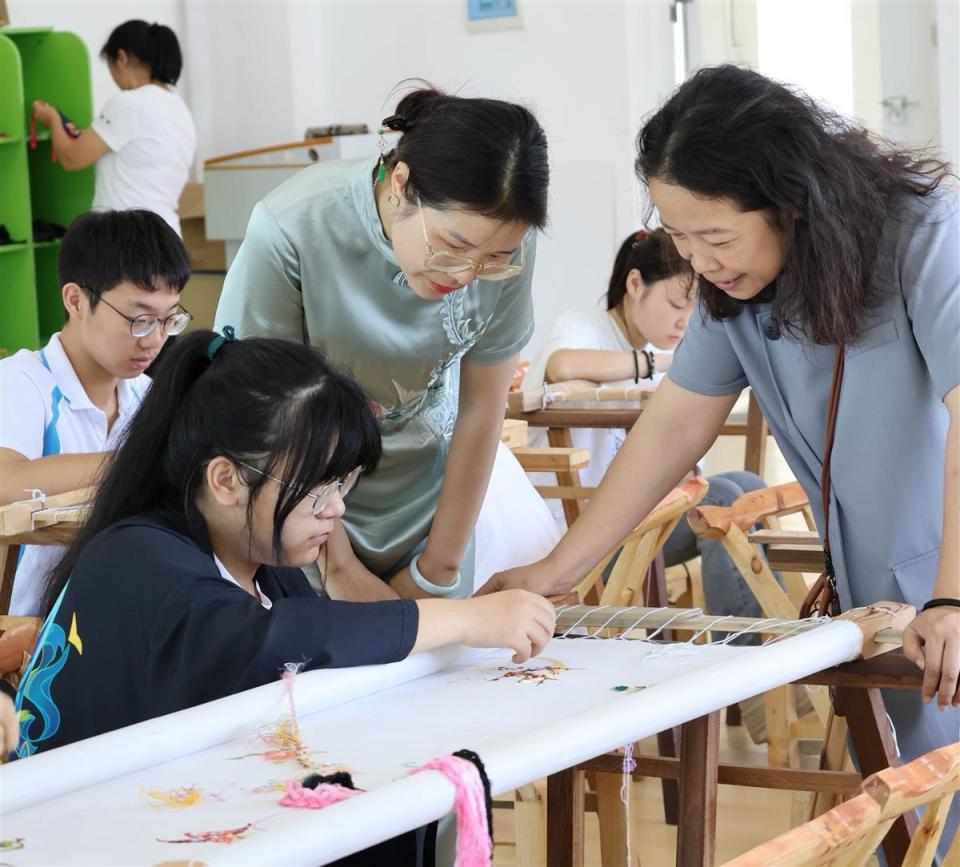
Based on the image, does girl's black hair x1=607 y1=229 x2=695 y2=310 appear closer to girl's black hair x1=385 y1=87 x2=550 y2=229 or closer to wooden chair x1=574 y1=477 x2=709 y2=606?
wooden chair x1=574 y1=477 x2=709 y2=606

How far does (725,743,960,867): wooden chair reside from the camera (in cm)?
88

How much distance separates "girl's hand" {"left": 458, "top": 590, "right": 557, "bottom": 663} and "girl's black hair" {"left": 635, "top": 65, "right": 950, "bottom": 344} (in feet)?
1.33

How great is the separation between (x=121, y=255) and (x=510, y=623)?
1.41 metres

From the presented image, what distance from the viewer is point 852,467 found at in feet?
5.01

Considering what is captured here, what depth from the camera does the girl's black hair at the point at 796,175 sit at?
4.54ft

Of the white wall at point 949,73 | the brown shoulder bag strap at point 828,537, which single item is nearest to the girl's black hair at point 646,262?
the brown shoulder bag strap at point 828,537

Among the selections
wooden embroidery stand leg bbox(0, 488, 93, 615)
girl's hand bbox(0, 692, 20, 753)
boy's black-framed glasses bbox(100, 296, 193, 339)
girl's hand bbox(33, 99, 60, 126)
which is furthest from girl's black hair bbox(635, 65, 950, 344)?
girl's hand bbox(33, 99, 60, 126)

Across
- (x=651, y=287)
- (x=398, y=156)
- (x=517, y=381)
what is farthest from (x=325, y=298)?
(x=517, y=381)

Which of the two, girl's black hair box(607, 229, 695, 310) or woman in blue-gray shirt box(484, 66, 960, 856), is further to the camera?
girl's black hair box(607, 229, 695, 310)

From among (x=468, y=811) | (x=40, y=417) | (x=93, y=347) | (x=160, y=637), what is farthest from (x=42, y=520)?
(x=468, y=811)

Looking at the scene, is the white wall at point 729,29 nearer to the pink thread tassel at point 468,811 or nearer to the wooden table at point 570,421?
the wooden table at point 570,421

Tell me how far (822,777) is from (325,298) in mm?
801

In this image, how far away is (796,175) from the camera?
138 centimetres

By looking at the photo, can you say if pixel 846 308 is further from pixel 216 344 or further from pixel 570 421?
pixel 570 421
